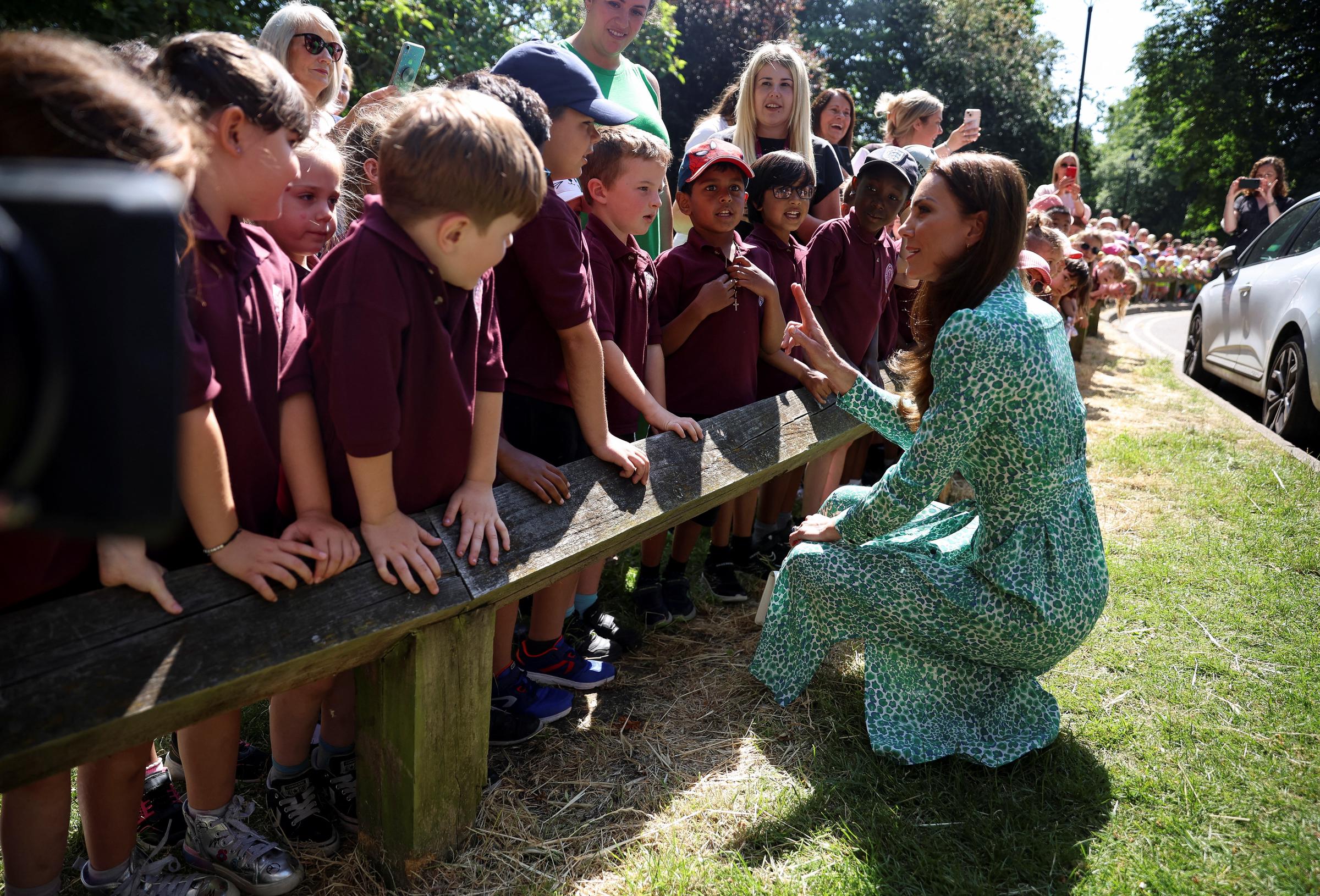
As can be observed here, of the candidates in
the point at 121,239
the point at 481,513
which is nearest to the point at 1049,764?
the point at 481,513

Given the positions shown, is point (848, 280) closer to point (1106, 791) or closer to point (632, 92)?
point (632, 92)

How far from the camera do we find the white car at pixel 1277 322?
6484 millimetres

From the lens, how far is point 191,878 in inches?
81.8

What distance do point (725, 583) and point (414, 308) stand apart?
2.45 m

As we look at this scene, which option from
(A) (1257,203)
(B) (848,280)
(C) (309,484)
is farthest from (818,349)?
(A) (1257,203)

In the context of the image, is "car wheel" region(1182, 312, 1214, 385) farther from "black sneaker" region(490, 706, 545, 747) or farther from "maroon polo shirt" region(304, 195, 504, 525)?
"maroon polo shirt" region(304, 195, 504, 525)

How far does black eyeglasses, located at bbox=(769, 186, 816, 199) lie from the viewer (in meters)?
3.79

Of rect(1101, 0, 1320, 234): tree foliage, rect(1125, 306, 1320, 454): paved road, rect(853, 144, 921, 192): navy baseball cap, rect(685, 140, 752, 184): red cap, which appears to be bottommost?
rect(1125, 306, 1320, 454): paved road

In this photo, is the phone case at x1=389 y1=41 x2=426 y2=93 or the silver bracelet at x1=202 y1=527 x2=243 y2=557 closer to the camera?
the silver bracelet at x1=202 y1=527 x2=243 y2=557

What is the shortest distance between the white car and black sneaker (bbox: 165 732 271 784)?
23.4 feet

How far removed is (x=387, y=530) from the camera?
6.39 feet

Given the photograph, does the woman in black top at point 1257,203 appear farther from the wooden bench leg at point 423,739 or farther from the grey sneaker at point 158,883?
the grey sneaker at point 158,883

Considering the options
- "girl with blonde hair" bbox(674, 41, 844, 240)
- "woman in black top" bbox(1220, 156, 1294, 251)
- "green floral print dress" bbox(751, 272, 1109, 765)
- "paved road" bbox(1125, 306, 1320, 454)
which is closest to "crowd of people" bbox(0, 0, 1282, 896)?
"green floral print dress" bbox(751, 272, 1109, 765)

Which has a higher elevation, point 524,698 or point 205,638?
point 205,638
